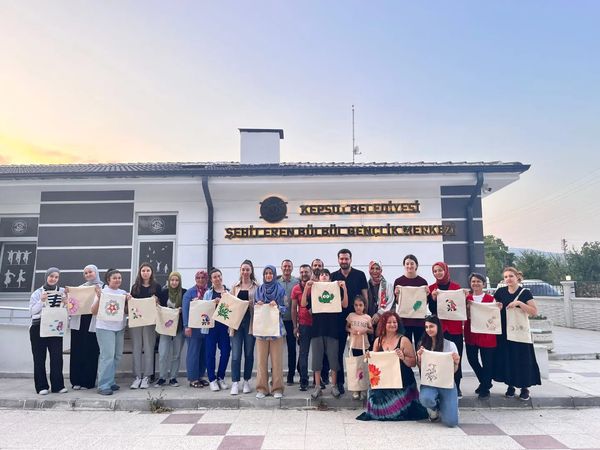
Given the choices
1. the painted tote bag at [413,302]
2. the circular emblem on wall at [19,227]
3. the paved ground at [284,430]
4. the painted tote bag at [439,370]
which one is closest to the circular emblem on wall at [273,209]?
the painted tote bag at [413,302]

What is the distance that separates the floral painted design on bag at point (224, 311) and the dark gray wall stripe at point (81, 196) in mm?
3793

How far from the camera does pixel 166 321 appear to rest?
5.99 m

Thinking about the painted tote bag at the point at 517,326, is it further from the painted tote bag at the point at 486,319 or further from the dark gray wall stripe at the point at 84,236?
the dark gray wall stripe at the point at 84,236

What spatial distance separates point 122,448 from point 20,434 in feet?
4.60

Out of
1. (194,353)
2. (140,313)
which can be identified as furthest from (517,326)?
(140,313)

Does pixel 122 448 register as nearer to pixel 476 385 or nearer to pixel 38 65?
pixel 476 385

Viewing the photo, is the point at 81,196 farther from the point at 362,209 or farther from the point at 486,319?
the point at 486,319

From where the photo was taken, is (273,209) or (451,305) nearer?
(451,305)

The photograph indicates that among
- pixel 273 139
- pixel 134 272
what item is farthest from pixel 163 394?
pixel 273 139

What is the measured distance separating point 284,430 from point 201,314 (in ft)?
6.75

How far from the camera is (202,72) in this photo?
10.9 m

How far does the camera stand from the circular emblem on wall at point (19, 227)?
8398 mm

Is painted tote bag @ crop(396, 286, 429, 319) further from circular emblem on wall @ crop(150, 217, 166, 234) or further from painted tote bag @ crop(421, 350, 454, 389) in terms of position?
circular emblem on wall @ crop(150, 217, 166, 234)

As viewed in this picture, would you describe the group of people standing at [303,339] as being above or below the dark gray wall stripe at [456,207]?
below
